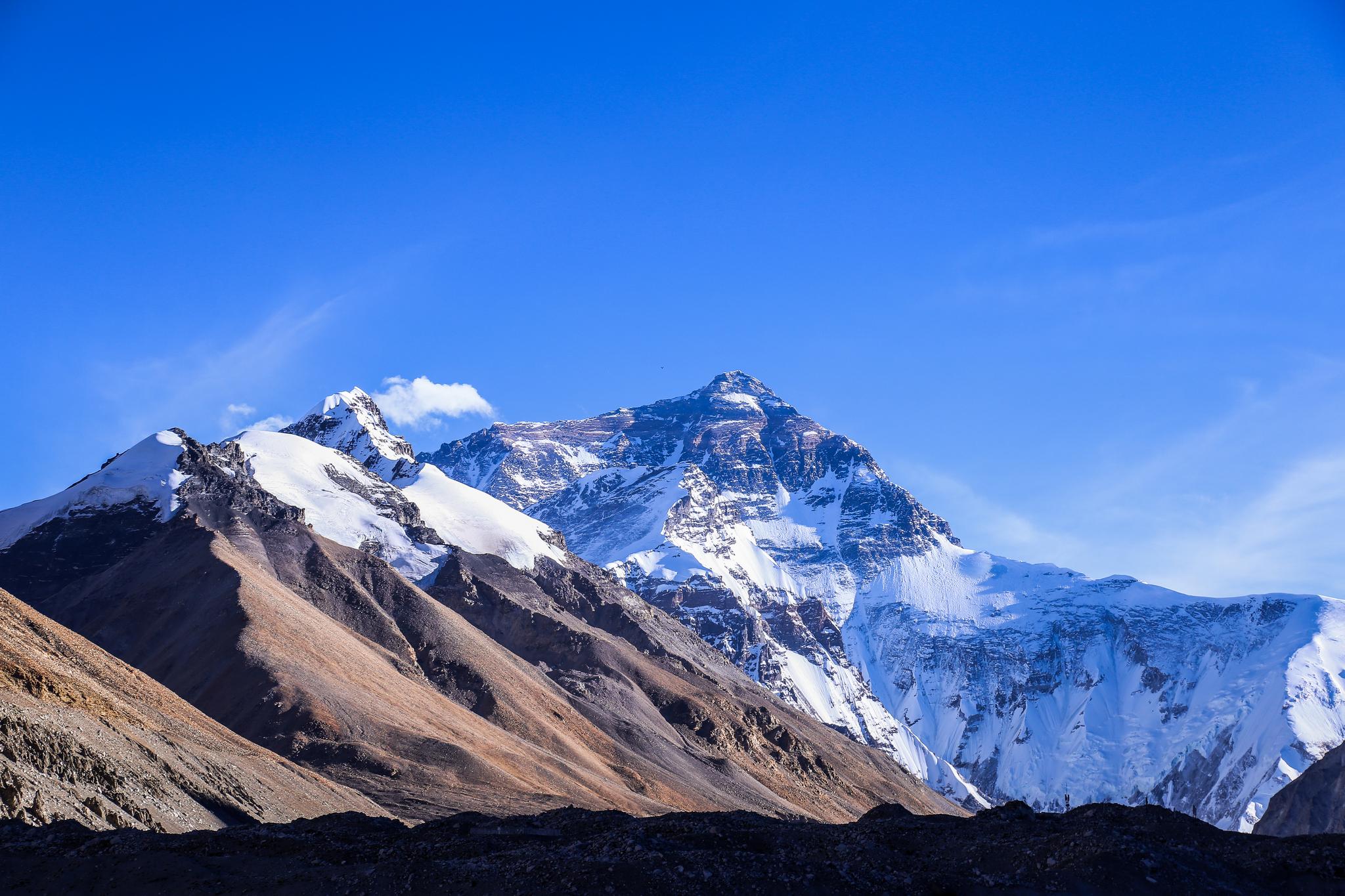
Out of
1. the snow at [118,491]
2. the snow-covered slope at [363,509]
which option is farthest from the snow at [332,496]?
the snow at [118,491]

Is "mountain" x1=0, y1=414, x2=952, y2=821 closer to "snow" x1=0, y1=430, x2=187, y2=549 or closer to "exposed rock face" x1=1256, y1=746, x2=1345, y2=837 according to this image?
"snow" x1=0, y1=430, x2=187, y2=549

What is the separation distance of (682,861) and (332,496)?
490 ft

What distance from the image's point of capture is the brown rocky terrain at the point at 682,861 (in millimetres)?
28672

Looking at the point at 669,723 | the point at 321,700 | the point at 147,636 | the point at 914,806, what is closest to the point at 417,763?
the point at 321,700

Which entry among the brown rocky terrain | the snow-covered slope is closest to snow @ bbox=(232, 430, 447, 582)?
the snow-covered slope

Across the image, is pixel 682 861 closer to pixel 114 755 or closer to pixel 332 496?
pixel 114 755

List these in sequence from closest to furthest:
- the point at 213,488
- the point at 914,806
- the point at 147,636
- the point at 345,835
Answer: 1. the point at 345,835
2. the point at 147,636
3. the point at 213,488
4. the point at 914,806

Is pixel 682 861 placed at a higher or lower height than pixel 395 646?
lower

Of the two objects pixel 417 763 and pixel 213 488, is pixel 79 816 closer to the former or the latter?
pixel 417 763

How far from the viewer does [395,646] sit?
121438mm

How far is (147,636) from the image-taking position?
105 meters

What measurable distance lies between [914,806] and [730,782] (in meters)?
46.5

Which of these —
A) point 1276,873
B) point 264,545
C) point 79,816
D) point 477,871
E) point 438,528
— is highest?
point 438,528

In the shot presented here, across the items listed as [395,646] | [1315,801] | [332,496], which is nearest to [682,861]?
[1315,801]
